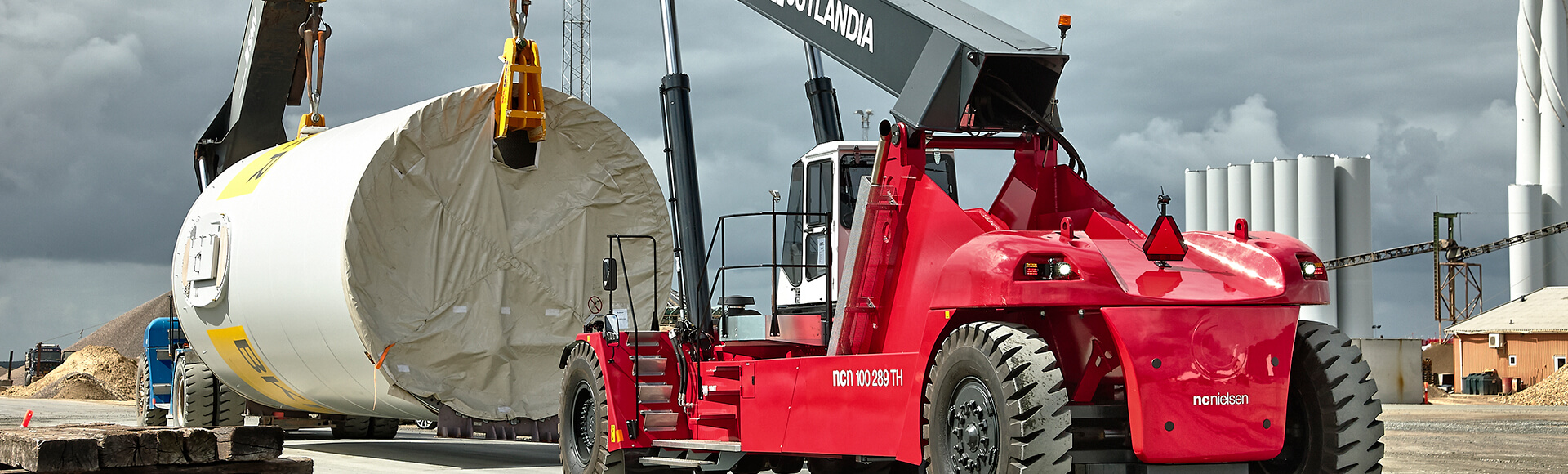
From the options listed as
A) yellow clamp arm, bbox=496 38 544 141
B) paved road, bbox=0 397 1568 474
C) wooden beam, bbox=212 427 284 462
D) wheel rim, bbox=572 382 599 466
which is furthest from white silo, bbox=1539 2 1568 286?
wooden beam, bbox=212 427 284 462

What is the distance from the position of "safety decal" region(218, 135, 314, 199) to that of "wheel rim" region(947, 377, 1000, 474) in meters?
10.6

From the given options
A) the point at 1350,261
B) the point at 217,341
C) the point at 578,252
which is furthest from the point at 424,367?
the point at 1350,261

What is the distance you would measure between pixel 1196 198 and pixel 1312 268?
63.8 metres

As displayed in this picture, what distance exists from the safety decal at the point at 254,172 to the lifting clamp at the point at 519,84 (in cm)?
289

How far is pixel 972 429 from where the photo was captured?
652 cm

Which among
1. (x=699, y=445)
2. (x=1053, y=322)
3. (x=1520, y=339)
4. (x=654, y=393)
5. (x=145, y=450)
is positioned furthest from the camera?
(x=1520, y=339)

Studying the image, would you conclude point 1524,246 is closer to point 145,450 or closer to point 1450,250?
point 1450,250

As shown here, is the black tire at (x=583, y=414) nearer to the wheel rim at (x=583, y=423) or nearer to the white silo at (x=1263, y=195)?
the wheel rim at (x=583, y=423)

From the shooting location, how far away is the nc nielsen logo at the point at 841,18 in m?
8.80

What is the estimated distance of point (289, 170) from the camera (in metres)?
14.2

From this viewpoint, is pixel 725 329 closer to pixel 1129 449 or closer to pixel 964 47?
pixel 964 47

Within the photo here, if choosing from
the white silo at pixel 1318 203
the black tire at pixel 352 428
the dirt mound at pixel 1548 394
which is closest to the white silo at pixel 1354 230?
the white silo at pixel 1318 203

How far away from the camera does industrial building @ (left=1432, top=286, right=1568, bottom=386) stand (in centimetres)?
5075

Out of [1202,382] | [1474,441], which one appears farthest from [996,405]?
[1474,441]
